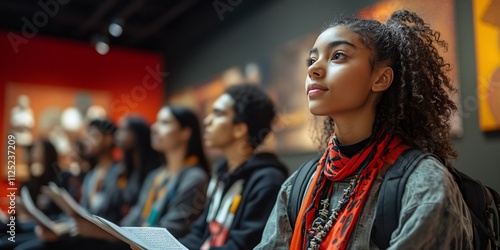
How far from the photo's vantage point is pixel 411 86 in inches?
63.7

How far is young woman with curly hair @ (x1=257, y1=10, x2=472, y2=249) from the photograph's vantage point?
1.56 m

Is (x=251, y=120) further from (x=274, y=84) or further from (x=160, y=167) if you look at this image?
(x=160, y=167)

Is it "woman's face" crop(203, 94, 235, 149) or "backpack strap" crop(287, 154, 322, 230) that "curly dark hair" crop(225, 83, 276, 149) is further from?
"backpack strap" crop(287, 154, 322, 230)

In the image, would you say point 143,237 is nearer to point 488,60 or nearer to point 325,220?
point 325,220

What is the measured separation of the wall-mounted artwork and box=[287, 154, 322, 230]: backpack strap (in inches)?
40.2

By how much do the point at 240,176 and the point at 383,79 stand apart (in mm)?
1275

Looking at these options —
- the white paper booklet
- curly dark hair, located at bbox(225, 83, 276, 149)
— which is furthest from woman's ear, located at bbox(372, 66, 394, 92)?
curly dark hair, located at bbox(225, 83, 276, 149)

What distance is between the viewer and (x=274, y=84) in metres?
4.33

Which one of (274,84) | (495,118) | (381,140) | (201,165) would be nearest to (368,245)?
(381,140)

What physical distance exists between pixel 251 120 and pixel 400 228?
1.71 meters

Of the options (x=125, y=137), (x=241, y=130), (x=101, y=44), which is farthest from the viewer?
(x=101, y=44)

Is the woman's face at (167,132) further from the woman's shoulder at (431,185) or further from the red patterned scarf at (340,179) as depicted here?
the woman's shoulder at (431,185)

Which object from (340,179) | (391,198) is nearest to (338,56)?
(340,179)

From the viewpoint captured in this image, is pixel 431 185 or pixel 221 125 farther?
pixel 221 125
